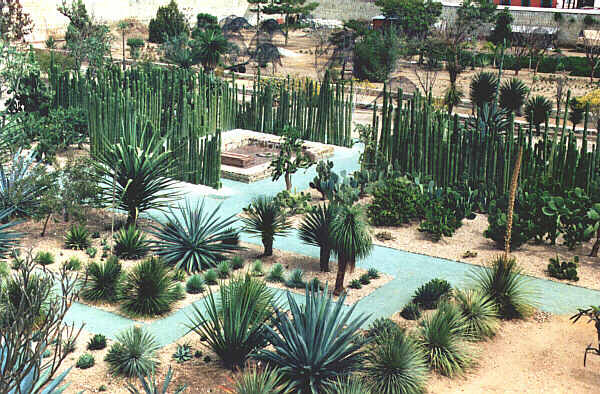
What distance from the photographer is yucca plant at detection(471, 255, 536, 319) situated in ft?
38.6

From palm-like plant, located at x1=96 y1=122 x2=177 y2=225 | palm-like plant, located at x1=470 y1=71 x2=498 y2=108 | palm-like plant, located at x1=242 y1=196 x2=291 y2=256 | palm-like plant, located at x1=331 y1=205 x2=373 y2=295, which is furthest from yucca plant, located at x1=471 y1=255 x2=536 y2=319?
palm-like plant, located at x1=470 y1=71 x2=498 y2=108

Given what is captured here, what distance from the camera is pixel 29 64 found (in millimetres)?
22438

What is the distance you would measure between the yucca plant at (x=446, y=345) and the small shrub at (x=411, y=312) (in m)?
1.01

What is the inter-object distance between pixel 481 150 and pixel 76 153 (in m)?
10.2

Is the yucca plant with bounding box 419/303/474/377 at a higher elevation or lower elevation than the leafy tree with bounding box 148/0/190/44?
lower

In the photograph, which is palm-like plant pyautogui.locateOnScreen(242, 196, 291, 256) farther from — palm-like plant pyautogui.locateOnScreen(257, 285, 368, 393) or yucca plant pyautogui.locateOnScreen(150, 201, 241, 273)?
palm-like plant pyautogui.locateOnScreen(257, 285, 368, 393)

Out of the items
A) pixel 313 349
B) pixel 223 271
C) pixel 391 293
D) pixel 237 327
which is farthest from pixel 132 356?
pixel 391 293

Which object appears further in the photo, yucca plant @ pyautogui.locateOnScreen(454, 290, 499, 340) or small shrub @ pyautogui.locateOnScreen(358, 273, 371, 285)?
small shrub @ pyautogui.locateOnScreen(358, 273, 371, 285)

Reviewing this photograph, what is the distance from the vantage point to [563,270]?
44.1 ft

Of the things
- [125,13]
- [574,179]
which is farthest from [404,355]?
[125,13]

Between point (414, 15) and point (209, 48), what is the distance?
48.5 feet

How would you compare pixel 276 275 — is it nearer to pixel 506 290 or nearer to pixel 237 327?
pixel 237 327

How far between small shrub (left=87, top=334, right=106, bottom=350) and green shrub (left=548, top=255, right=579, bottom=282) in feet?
24.7

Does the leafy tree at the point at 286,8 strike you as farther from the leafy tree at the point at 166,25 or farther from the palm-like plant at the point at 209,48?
the palm-like plant at the point at 209,48
